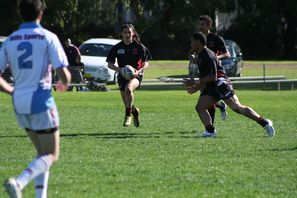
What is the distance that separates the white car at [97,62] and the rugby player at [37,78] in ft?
79.0

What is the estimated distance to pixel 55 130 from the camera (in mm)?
7465

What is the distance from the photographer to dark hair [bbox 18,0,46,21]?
7383 mm

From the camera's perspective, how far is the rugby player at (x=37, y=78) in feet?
24.2

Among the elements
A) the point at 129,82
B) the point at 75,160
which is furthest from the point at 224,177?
the point at 129,82

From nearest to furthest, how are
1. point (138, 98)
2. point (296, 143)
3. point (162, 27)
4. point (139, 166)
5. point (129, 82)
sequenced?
1. point (139, 166)
2. point (296, 143)
3. point (129, 82)
4. point (138, 98)
5. point (162, 27)

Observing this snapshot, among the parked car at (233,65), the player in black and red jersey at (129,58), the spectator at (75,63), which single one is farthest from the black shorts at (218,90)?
the parked car at (233,65)

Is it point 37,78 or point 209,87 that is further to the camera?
point 209,87

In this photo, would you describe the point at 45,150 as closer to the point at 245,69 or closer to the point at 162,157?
the point at 162,157

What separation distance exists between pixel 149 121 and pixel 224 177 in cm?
770

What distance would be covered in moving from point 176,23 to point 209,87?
42.4 m

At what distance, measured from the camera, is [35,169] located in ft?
23.7

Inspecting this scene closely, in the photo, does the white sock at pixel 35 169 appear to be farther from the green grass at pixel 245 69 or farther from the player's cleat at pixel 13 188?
the green grass at pixel 245 69

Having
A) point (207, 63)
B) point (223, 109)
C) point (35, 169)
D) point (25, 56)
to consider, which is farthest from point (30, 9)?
point (223, 109)

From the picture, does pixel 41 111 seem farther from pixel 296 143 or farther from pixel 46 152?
pixel 296 143
